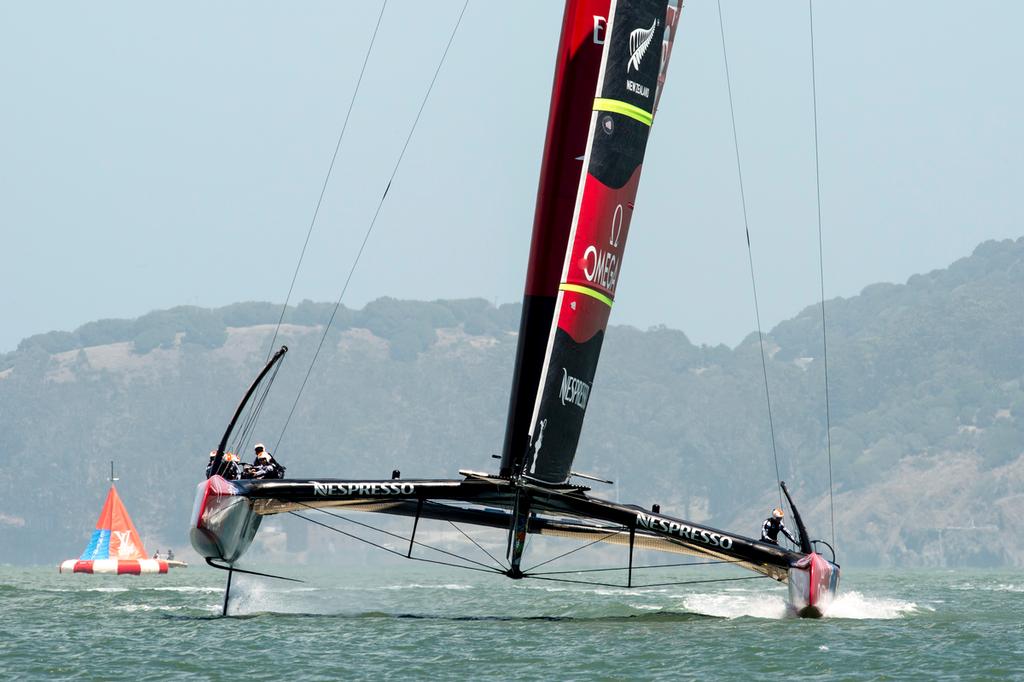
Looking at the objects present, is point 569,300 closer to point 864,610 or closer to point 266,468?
point 266,468

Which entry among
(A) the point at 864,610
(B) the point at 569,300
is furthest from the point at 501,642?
(A) the point at 864,610

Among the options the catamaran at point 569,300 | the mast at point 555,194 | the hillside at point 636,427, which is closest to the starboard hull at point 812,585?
the catamaran at point 569,300

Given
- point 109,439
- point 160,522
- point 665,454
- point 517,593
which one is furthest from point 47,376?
point 517,593

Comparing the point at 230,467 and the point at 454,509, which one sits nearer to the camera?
the point at 230,467

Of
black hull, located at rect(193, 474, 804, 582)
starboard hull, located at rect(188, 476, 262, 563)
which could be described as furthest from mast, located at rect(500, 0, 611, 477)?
starboard hull, located at rect(188, 476, 262, 563)

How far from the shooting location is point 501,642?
18.1m

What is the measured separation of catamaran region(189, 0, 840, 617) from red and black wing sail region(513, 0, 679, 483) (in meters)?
0.01

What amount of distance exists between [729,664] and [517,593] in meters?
18.4

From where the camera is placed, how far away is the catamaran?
52.7 ft

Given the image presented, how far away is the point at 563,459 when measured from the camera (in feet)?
53.5

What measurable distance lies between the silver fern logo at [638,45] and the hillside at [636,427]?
4991 inches

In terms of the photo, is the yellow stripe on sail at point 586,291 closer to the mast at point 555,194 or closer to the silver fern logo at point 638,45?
the mast at point 555,194

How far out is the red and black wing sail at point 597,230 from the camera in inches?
634

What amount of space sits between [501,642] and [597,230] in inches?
189
